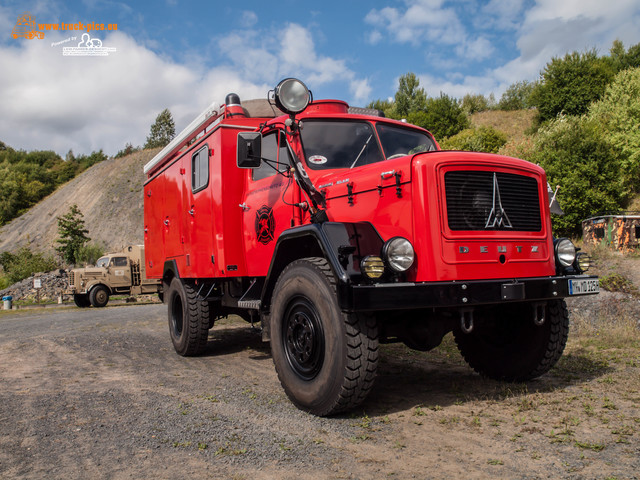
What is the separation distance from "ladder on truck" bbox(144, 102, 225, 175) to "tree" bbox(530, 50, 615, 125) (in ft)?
124

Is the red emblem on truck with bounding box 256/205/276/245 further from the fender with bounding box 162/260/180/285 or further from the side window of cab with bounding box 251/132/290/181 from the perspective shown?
the fender with bounding box 162/260/180/285

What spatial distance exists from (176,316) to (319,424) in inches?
189

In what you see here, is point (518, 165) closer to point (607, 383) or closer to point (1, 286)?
point (607, 383)

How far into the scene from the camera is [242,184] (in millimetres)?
6566

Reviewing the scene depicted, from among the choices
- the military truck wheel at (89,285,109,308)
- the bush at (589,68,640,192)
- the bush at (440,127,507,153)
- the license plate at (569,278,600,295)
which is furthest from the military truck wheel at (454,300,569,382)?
the bush at (440,127,507,153)

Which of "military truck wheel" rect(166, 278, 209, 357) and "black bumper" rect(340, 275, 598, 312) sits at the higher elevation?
"black bumper" rect(340, 275, 598, 312)

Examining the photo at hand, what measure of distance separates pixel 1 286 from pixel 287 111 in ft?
136

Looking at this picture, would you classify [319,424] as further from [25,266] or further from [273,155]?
[25,266]

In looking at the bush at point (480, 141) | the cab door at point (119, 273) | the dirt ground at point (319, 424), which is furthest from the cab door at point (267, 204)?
the bush at point (480, 141)

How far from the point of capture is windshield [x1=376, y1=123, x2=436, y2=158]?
18.4 ft

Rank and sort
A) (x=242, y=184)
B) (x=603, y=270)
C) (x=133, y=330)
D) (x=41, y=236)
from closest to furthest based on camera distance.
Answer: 1. (x=242, y=184)
2. (x=133, y=330)
3. (x=603, y=270)
4. (x=41, y=236)

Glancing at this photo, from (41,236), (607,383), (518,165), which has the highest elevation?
(41,236)

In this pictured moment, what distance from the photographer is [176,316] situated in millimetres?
8172

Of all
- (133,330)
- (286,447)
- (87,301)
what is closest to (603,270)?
(133,330)
